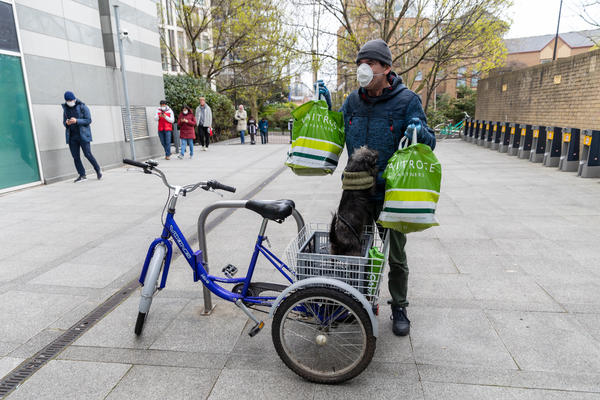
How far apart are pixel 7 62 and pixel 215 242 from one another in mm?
6258

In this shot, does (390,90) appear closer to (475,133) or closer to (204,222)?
(204,222)

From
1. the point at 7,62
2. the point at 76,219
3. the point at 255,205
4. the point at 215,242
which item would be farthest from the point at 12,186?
the point at 255,205

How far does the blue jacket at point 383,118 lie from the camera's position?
2.67m

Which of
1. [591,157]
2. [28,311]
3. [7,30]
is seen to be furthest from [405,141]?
[7,30]

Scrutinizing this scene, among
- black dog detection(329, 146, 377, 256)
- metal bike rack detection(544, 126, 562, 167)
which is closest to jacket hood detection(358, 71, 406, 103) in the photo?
black dog detection(329, 146, 377, 256)

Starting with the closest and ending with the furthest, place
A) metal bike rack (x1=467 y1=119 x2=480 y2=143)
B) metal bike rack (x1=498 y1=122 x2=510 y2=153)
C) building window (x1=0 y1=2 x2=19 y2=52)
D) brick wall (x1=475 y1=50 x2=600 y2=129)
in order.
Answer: building window (x1=0 y1=2 x2=19 y2=52), brick wall (x1=475 y1=50 x2=600 y2=129), metal bike rack (x1=498 y1=122 x2=510 y2=153), metal bike rack (x1=467 y1=119 x2=480 y2=143)

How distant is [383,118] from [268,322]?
1695 mm

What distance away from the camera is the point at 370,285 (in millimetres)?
2352

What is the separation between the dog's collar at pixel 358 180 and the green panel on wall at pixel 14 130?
806cm

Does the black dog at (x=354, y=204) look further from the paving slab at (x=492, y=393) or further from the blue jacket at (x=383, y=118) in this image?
the paving slab at (x=492, y=393)

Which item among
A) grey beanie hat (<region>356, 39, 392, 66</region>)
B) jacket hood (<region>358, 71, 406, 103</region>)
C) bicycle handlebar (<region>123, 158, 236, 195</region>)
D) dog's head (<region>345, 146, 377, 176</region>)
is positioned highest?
grey beanie hat (<region>356, 39, 392, 66</region>)

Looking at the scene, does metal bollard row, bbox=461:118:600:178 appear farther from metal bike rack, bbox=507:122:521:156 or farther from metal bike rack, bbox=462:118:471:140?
metal bike rack, bbox=462:118:471:140

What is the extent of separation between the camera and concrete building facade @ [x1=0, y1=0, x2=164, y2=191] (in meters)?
8.08

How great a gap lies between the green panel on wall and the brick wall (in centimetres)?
1304
